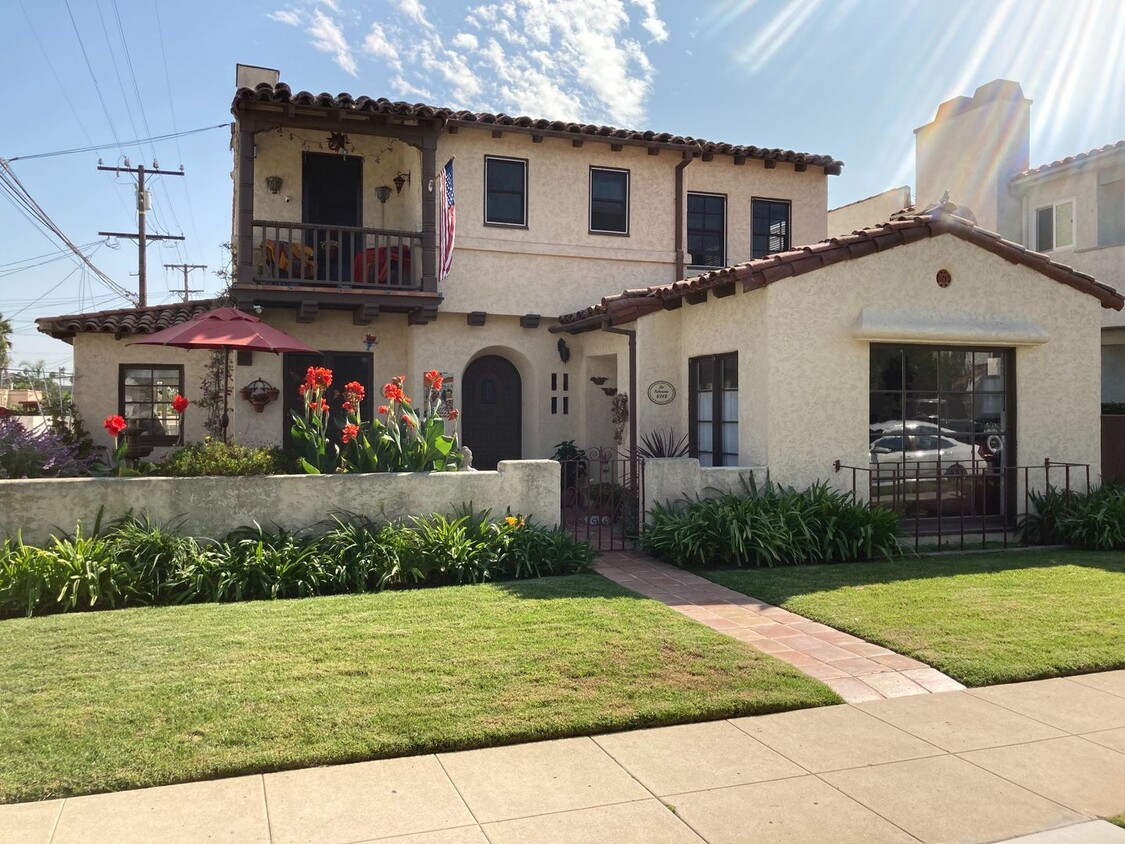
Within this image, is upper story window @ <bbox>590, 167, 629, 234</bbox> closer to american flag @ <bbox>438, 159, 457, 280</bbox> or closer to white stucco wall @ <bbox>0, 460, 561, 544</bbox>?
american flag @ <bbox>438, 159, 457, 280</bbox>

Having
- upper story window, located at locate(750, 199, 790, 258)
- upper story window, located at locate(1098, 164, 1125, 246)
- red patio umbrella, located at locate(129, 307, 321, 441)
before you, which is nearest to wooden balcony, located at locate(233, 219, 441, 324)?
red patio umbrella, located at locate(129, 307, 321, 441)

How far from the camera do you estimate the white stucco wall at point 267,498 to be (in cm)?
831

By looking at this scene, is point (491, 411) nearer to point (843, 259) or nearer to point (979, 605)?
point (843, 259)

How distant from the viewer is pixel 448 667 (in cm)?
585

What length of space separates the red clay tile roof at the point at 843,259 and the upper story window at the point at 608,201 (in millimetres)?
3170

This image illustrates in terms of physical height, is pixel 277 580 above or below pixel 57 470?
below

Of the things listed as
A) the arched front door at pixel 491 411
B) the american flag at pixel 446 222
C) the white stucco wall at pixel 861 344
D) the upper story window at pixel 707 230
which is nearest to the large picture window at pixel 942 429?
the white stucco wall at pixel 861 344

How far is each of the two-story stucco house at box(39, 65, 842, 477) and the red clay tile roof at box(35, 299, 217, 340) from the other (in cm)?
5

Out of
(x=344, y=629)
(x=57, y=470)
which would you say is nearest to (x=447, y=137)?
(x=57, y=470)

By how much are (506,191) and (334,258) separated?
10.3 feet

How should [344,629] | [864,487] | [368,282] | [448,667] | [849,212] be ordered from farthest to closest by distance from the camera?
[849,212] < [368,282] < [864,487] < [344,629] < [448,667]

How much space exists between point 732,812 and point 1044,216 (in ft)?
66.7

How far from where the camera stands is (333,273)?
567 inches

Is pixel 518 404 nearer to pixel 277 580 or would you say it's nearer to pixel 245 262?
pixel 245 262
